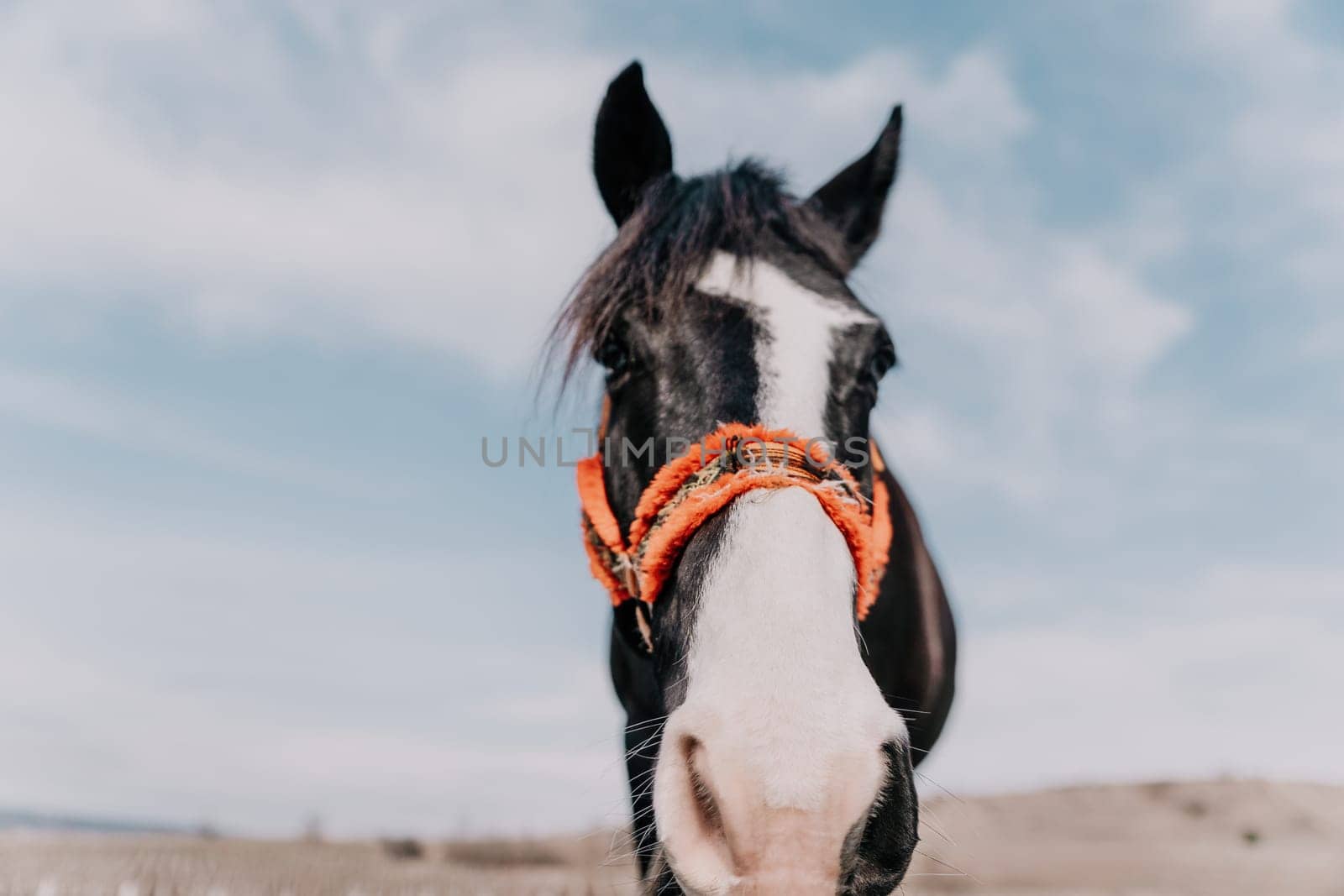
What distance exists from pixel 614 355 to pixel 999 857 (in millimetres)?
11473

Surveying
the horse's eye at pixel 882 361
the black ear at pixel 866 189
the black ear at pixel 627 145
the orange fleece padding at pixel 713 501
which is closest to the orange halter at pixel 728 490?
the orange fleece padding at pixel 713 501

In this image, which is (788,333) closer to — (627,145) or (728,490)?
(728,490)

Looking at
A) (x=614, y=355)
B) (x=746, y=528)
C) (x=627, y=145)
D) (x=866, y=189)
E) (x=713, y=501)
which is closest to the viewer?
(x=746, y=528)

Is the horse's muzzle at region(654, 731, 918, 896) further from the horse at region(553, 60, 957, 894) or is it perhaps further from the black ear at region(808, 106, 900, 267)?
the black ear at region(808, 106, 900, 267)

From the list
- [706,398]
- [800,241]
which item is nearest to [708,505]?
[706,398]

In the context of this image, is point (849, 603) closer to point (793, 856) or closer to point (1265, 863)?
point (793, 856)

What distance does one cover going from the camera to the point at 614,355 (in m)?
2.99

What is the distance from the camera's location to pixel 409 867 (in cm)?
771

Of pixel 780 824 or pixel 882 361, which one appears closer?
pixel 780 824

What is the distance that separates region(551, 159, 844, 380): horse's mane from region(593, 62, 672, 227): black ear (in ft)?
1.05

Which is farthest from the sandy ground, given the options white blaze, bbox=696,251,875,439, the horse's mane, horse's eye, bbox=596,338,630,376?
the horse's mane

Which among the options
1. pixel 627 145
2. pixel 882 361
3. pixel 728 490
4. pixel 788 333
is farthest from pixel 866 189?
pixel 728 490

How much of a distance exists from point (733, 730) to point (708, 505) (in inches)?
26.0

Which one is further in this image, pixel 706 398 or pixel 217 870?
pixel 217 870
